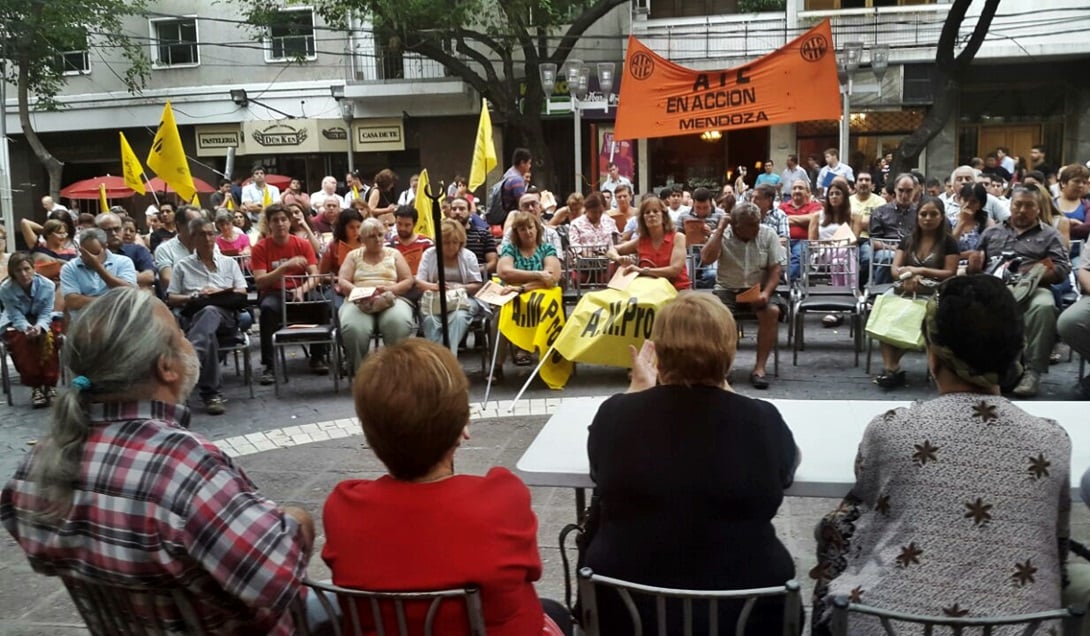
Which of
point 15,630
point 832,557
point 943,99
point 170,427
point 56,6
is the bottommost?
point 15,630

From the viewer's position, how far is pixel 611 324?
7.12 metres

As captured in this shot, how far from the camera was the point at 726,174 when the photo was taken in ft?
75.2

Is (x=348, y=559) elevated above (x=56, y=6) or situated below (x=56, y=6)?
below

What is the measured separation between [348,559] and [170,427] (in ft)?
1.62

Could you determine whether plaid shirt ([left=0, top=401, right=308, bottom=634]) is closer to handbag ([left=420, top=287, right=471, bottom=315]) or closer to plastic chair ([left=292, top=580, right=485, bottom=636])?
plastic chair ([left=292, top=580, right=485, bottom=636])

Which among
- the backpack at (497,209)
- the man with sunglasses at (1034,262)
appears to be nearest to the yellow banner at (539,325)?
the man with sunglasses at (1034,262)

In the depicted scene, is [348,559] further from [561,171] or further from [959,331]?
[561,171]

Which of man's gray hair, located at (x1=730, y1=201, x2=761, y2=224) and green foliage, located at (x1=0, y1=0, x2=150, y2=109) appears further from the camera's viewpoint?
green foliage, located at (x1=0, y1=0, x2=150, y2=109)

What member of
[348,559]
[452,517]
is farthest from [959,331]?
→ [348,559]

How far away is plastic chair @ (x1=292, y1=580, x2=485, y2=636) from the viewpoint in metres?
1.94

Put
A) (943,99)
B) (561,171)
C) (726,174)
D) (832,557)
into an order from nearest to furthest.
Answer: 1. (832,557)
2. (943,99)
3. (726,174)
4. (561,171)

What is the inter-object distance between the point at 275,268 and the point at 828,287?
15.9 ft

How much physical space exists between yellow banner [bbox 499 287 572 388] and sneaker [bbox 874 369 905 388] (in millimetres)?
2359

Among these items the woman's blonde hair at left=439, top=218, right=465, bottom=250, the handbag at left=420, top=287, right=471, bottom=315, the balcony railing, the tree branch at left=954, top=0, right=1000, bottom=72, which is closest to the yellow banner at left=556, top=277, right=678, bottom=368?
the handbag at left=420, top=287, right=471, bottom=315
